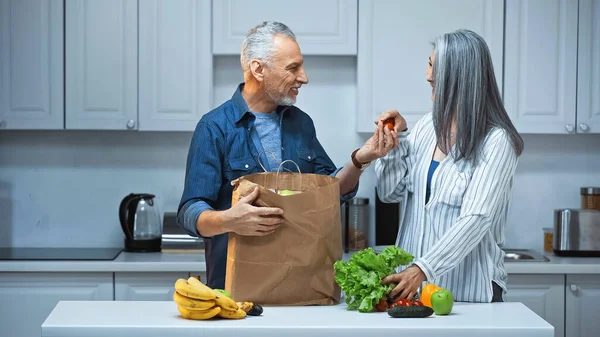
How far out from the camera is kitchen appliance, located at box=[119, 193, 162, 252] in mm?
3832

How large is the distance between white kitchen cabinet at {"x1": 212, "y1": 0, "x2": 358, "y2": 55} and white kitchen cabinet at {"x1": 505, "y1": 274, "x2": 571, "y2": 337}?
1.25 meters

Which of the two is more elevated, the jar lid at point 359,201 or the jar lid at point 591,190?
the jar lid at point 591,190

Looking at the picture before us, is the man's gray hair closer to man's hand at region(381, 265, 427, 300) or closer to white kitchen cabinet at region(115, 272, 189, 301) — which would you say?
man's hand at region(381, 265, 427, 300)

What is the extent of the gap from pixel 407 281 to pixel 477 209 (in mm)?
273

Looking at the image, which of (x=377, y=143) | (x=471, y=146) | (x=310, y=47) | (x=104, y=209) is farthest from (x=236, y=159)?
(x=104, y=209)

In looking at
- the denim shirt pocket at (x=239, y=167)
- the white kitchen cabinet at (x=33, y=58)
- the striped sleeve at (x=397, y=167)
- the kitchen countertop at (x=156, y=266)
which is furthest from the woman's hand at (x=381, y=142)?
the white kitchen cabinet at (x=33, y=58)

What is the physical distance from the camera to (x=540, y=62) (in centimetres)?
375

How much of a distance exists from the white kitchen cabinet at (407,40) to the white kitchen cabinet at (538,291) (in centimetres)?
84

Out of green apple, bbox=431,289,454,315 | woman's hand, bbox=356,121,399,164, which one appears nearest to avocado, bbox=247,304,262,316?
green apple, bbox=431,289,454,315

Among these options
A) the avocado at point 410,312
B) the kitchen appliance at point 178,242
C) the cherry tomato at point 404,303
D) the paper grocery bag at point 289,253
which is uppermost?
the paper grocery bag at point 289,253

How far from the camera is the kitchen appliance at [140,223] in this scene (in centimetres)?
383

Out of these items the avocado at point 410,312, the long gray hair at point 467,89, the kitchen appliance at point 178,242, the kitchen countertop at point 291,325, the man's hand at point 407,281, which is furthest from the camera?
the kitchen appliance at point 178,242

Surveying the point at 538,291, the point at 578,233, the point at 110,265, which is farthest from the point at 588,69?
the point at 110,265

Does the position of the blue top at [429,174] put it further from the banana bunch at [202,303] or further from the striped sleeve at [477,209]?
the banana bunch at [202,303]
